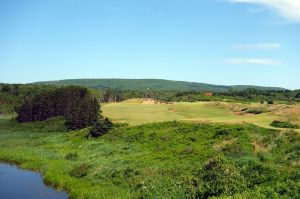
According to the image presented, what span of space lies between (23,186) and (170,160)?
52.8ft

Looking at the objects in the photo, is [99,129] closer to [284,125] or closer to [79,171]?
[79,171]

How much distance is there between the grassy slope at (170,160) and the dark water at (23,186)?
119 centimetres

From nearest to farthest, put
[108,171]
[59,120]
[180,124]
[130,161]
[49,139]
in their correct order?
[108,171]
[130,161]
[180,124]
[49,139]
[59,120]

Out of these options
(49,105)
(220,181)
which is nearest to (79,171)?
(220,181)

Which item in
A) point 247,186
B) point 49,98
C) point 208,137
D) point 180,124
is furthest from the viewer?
point 49,98

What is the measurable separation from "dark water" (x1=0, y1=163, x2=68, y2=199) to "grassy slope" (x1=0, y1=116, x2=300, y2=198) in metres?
1.19

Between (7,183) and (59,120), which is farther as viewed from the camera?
(59,120)

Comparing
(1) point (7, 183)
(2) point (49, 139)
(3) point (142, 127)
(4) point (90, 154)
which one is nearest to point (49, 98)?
(2) point (49, 139)

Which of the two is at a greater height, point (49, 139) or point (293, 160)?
point (293, 160)

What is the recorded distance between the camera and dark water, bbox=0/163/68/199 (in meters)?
39.0

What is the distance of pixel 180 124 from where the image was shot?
64.4 meters

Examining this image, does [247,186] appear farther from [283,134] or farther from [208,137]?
[208,137]

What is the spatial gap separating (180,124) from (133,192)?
29.4 m

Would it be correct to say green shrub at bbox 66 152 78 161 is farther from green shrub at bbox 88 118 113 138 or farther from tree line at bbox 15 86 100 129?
tree line at bbox 15 86 100 129
